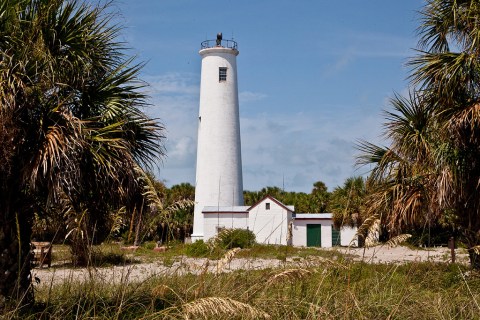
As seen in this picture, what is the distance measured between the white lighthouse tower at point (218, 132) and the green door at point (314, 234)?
683 centimetres

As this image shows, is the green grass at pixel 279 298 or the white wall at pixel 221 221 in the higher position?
the white wall at pixel 221 221

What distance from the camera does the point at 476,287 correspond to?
9.89 metres

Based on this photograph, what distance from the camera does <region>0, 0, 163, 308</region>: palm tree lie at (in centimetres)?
722

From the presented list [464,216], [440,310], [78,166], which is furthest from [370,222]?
[464,216]

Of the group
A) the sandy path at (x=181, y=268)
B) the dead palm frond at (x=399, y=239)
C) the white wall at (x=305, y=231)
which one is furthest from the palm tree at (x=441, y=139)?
the white wall at (x=305, y=231)

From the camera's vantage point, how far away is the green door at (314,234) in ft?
147

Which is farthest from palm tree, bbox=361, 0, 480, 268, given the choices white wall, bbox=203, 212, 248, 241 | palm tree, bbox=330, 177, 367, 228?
white wall, bbox=203, 212, 248, 241

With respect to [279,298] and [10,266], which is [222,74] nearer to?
[10,266]

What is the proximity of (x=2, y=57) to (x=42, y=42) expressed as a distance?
1.61ft

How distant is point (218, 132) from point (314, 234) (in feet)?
35.5

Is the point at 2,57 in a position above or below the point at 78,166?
above

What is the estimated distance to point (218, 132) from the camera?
129 feet

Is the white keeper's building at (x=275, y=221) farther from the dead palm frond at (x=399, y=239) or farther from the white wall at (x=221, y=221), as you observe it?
the dead palm frond at (x=399, y=239)

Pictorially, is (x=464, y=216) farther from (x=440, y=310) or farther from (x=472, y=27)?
(x=440, y=310)
